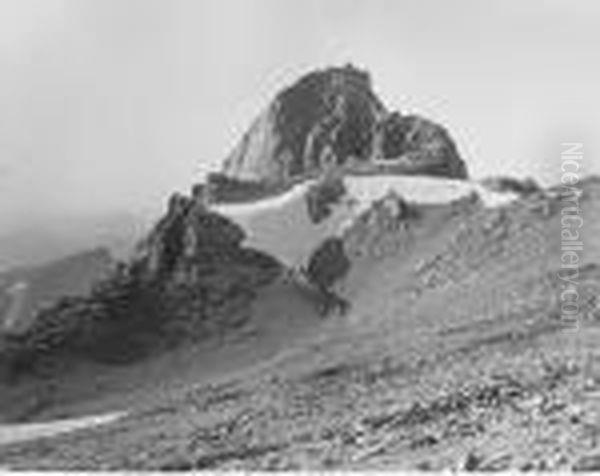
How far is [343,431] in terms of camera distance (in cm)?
4997

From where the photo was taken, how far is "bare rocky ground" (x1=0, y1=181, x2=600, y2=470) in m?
32.0

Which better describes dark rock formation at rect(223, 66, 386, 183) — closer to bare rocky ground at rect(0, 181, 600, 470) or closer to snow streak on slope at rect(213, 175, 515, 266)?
snow streak on slope at rect(213, 175, 515, 266)

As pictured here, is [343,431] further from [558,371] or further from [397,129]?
[397,129]

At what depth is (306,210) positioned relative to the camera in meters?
180

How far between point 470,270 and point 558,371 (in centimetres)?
8561

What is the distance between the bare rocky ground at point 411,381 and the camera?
3203cm

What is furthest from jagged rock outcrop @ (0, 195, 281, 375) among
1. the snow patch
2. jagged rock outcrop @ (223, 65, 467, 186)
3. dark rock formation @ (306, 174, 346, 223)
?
jagged rock outcrop @ (223, 65, 467, 186)

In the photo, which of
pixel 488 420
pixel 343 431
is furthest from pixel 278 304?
pixel 488 420

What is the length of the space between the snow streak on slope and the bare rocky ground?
47.8 ft

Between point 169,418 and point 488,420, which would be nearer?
point 488,420

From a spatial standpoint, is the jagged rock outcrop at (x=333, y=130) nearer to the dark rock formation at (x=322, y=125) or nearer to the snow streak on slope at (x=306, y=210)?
the dark rock formation at (x=322, y=125)

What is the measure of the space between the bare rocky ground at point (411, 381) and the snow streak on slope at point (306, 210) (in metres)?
14.6

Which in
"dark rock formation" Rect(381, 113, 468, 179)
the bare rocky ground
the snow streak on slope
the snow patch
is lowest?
the snow patch

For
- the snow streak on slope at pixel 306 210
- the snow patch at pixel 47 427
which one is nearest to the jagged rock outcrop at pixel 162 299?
the snow streak on slope at pixel 306 210
